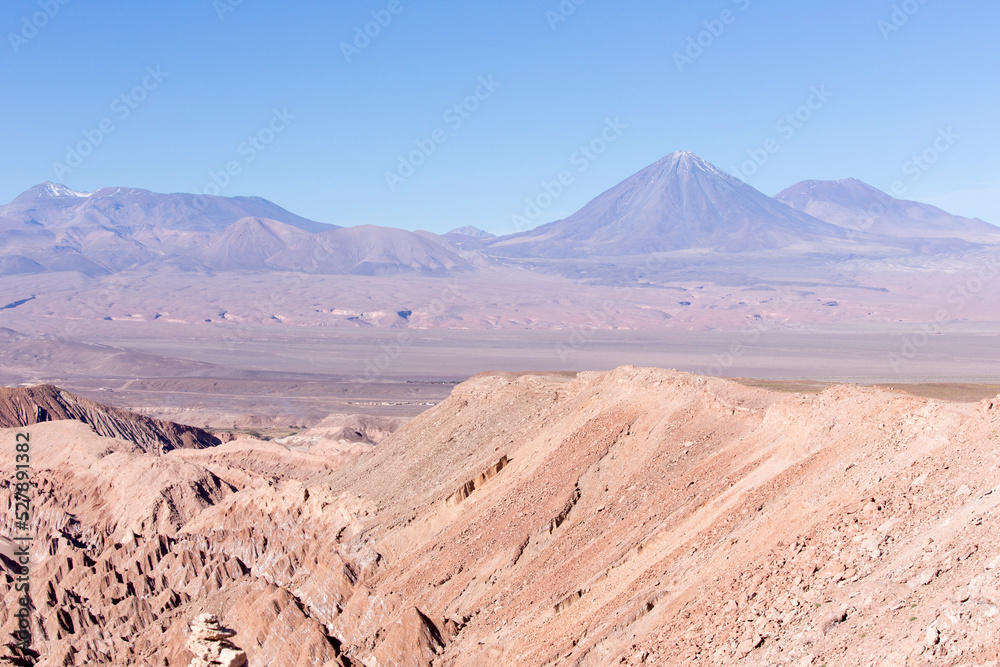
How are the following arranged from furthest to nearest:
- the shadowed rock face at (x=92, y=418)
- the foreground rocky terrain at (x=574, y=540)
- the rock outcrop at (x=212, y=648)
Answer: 1. the shadowed rock face at (x=92, y=418)
2. the rock outcrop at (x=212, y=648)
3. the foreground rocky terrain at (x=574, y=540)

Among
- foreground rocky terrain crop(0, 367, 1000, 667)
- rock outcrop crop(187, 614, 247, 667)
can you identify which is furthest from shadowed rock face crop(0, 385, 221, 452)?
rock outcrop crop(187, 614, 247, 667)

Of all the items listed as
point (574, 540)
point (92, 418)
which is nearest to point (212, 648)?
point (574, 540)

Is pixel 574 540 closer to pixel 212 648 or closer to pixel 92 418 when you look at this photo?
pixel 212 648

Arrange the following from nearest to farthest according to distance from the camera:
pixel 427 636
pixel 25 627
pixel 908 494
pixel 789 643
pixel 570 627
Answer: pixel 789 643
pixel 908 494
pixel 570 627
pixel 427 636
pixel 25 627

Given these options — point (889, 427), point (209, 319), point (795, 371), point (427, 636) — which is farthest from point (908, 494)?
point (209, 319)

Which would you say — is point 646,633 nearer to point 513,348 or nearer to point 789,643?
point 789,643

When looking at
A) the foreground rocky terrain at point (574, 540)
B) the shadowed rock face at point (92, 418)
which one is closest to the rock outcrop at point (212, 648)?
the foreground rocky terrain at point (574, 540)

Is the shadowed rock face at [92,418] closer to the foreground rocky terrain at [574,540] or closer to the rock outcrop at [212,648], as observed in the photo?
the foreground rocky terrain at [574,540]

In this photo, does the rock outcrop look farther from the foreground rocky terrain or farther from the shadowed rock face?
the shadowed rock face
